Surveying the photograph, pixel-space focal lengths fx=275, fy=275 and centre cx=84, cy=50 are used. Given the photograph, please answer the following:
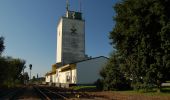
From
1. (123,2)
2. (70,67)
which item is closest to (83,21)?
(70,67)

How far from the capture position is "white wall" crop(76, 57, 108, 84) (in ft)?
214

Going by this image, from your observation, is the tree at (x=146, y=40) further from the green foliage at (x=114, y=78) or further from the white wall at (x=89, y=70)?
the white wall at (x=89, y=70)

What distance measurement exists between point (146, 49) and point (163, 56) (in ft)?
7.55

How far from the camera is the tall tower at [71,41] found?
335 feet

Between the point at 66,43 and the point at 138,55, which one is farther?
the point at 66,43

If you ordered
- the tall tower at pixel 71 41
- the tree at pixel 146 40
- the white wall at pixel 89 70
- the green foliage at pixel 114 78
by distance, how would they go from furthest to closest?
1. the tall tower at pixel 71 41
2. the white wall at pixel 89 70
3. the green foliage at pixel 114 78
4. the tree at pixel 146 40

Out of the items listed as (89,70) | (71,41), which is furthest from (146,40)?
(71,41)

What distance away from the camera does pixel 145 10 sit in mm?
29984

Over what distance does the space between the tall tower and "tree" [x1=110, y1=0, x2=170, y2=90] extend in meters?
69.4

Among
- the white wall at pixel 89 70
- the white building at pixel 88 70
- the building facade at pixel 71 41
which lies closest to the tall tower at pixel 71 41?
the building facade at pixel 71 41

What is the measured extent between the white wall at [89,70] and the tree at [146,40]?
32223 mm

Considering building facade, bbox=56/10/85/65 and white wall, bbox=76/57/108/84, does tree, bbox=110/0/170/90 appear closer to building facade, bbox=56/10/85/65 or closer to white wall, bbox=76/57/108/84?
white wall, bbox=76/57/108/84

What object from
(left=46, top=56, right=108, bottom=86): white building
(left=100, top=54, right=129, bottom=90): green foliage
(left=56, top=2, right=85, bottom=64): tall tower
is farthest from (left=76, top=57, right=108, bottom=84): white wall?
(left=56, top=2, right=85, bottom=64): tall tower

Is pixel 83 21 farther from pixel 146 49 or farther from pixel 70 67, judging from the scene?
pixel 146 49
